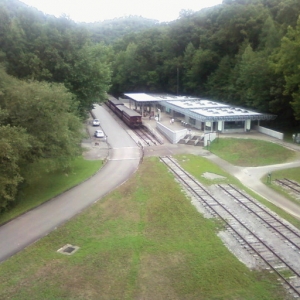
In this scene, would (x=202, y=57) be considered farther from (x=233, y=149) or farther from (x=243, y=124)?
(x=233, y=149)

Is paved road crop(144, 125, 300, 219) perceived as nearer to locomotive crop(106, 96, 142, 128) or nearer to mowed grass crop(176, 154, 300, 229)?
mowed grass crop(176, 154, 300, 229)

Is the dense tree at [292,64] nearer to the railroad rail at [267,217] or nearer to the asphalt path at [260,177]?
the asphalt path at [260,177]

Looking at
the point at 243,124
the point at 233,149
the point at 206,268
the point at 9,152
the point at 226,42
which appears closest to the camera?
the point at 206,268

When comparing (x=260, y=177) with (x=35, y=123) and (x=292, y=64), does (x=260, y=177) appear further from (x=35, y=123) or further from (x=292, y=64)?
(x=35, y=123)

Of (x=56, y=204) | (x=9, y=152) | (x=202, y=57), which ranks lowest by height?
(x=56, y=204)

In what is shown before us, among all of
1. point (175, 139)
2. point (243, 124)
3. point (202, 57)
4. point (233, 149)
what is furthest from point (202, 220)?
point (202, 57)

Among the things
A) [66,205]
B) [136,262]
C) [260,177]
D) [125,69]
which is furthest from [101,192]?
[125,69]

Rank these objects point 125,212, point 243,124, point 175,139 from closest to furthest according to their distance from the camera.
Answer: point 125,212
point 175,139
point 243,124
